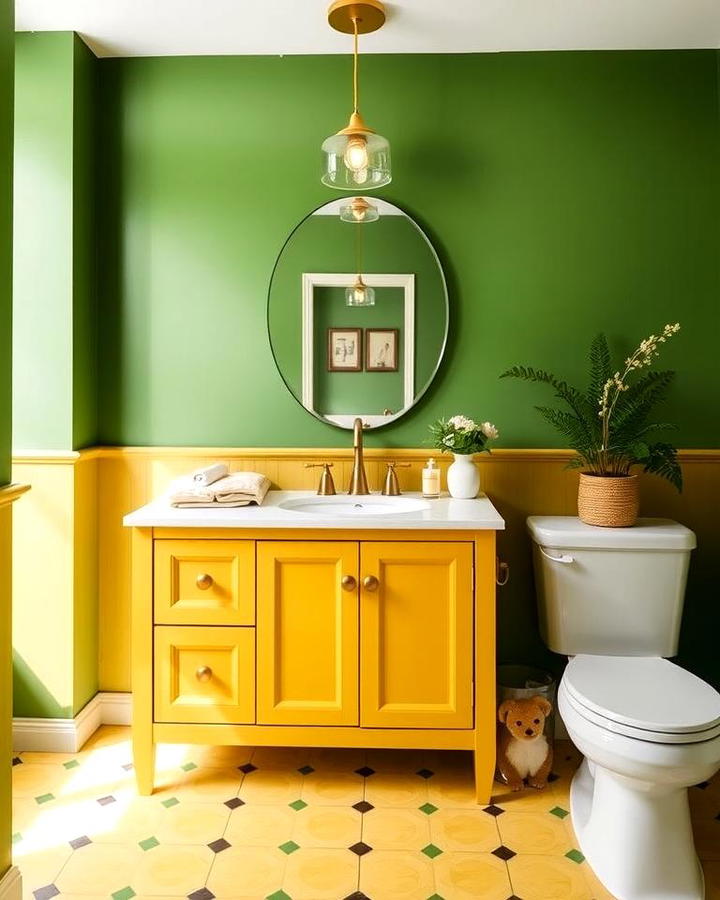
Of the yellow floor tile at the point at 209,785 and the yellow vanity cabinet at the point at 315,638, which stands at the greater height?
the yellow vanity cabinet at the point at 315,638

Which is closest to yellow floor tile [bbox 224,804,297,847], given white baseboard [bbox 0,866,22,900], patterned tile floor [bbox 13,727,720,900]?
patterned tile floor [bbox 13,727,720,900]

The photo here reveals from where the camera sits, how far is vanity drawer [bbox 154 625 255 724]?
224cm

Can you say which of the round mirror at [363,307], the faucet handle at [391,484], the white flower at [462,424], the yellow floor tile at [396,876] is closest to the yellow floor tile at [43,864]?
the yellow floor tile at [396,876]

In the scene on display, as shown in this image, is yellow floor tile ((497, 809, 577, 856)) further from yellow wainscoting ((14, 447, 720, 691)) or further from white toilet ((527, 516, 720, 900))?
yellow wainscoting ((14, 447, 720, 691))

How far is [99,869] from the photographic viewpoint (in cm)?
193

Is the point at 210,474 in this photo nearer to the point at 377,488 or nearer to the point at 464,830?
the point at 377,488

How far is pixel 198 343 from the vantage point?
271 cm

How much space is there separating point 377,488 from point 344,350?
19.3 inches

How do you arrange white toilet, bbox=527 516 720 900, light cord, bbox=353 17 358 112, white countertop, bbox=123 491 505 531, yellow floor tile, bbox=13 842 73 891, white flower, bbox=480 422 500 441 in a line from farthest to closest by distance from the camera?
white flower, bbox=480 422 500 441 → light cord, bbox=353 17 358 112 → white countertop, bbox=123 491 505 531 → yellow floor tile, bbox=13 842 73 891 → white toilet, bbox=527 516 720 900

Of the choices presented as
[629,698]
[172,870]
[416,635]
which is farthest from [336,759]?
[629,698]

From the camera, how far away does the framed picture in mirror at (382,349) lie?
2652 millimetres

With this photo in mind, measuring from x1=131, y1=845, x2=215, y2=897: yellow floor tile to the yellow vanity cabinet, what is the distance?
0.32 m

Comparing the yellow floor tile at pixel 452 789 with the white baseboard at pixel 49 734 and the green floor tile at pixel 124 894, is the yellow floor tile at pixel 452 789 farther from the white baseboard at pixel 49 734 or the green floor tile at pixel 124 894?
the white baseboard at pixel 49 734

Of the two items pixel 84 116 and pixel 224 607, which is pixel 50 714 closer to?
pixel 224 607
